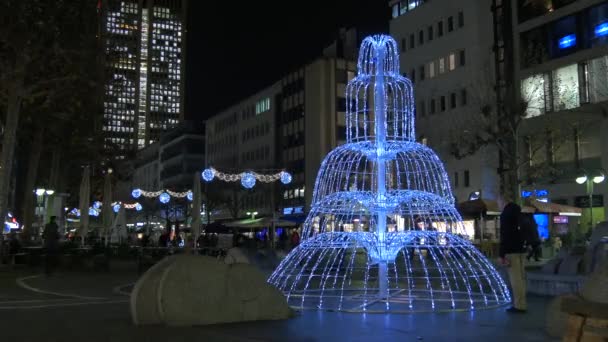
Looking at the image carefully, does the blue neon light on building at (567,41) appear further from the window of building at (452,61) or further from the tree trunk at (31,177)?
the tree trunk at (31,177)

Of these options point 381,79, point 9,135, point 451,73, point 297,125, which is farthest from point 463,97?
point 381,79

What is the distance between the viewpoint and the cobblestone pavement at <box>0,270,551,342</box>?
8.15 meters

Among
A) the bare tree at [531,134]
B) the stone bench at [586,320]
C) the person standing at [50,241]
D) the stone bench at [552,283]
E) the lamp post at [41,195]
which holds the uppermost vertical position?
the bare tree at [531,134]

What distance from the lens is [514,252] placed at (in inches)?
414

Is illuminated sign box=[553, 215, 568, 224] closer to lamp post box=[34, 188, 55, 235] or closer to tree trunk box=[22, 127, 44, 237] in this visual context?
lamp post box=[34, 188, 55, 235]

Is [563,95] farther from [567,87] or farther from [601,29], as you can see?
[601,29]

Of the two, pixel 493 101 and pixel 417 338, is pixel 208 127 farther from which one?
pixel 417 338

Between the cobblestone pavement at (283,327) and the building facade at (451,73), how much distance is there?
33.2 meters

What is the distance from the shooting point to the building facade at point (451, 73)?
46844 mm

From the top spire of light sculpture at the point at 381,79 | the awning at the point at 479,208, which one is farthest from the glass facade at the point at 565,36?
the top spire of light sculpture at the point at 381,79

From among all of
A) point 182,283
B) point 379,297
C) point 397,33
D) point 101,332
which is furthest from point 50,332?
point 397,33

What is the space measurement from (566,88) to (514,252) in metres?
32.0

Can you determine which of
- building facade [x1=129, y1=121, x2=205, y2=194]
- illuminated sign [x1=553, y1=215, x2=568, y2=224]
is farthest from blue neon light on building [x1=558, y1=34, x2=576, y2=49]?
building facade [x1=129, y1=121, x2=205, y2=194]

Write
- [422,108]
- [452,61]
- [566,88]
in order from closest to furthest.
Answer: [566,88] → [452,61] → [422,108]
